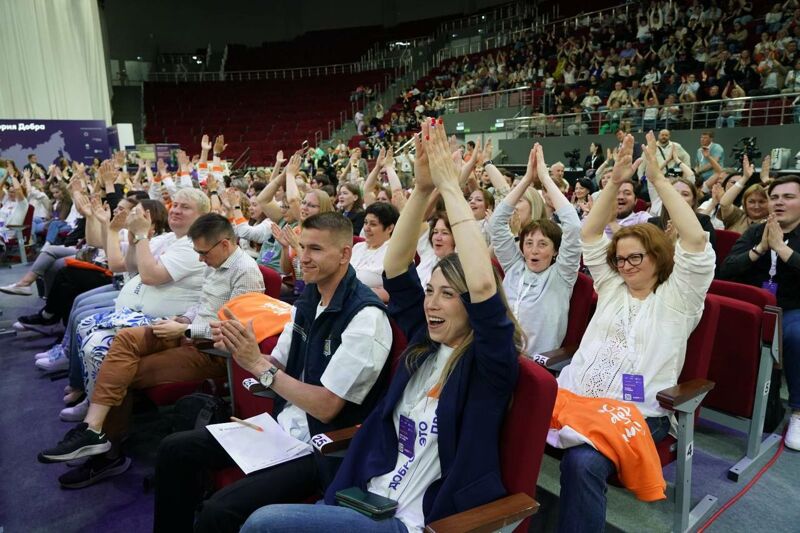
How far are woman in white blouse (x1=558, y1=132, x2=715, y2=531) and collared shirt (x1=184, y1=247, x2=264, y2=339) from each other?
60.2 inches

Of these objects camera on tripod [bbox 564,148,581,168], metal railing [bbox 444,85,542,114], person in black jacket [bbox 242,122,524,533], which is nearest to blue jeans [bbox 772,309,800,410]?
person in black jacket [bbox 242,122,524,533]

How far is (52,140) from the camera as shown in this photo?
11.8 metres

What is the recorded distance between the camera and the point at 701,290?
189cm

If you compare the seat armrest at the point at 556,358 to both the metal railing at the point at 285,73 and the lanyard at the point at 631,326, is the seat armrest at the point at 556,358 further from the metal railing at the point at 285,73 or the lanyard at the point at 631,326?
the metal railing at the point at 285,73

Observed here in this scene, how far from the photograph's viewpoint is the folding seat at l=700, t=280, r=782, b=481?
87.0 inches

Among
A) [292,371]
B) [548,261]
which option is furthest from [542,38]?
[292,371]

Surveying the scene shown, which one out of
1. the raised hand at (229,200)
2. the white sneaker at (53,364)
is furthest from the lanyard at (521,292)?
the white sneaker at (53,364)

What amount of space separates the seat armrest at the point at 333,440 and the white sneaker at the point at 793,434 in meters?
2.16

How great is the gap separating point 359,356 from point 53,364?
3.06 m

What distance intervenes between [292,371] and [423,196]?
2.64 ft

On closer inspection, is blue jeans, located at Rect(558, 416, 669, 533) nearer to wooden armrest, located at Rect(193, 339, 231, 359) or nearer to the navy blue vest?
the navy blue vest

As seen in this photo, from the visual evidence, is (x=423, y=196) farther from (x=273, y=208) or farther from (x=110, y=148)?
(x=110, y=148)

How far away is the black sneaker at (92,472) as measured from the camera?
7.96 ft

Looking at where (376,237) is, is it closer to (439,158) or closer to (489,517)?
(439,158)
